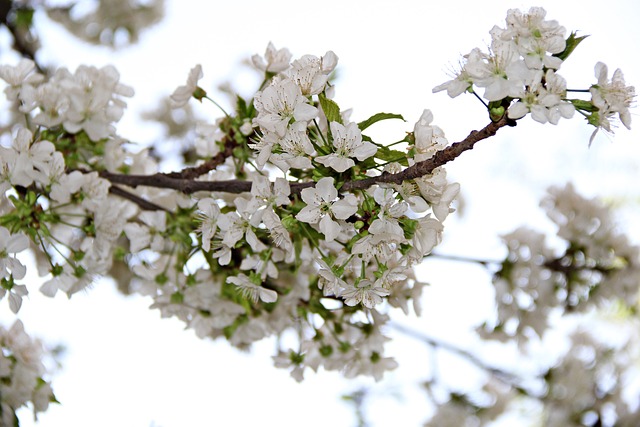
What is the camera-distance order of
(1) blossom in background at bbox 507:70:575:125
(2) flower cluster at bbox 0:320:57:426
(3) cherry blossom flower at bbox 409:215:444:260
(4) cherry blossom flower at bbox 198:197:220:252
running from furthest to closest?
1. (2) flower cluster at bbox 0:320:57:426
2. (4) cherry blossom flower at bbox 198:197:220:252
3. (3) cherry blossom flower at bbox 409:215:444:260
4. (1) blossom in background at bbox 507:70:575:125

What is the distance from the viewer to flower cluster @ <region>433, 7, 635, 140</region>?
82 cm

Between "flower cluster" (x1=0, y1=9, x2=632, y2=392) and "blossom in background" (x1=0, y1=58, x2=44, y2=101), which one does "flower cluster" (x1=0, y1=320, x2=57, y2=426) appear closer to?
"flower cluster" (x1=0, y1=9, x2=632, y2=392)

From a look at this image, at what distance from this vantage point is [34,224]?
116 centimetres

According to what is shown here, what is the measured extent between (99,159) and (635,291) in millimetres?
1430

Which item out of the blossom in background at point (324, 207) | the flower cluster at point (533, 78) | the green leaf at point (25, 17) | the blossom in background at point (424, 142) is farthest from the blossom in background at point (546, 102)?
the green leaf at point (25, 17)

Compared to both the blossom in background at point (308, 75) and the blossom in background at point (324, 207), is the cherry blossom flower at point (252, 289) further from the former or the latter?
the blossom in background at point (308, 75)

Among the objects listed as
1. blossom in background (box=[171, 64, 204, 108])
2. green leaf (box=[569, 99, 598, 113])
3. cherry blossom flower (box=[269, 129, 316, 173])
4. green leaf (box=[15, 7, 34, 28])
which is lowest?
cherry blossom flower (box=[269, 129, 316, 173])

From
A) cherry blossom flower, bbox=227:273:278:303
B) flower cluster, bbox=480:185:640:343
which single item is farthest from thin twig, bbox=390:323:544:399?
cherry blossom flower, bbox=227:273:278:303

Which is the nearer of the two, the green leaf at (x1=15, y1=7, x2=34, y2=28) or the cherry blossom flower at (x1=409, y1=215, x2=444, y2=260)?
the cherry blossom flower at (x1=409, y1=215, x2=444, y2=260)

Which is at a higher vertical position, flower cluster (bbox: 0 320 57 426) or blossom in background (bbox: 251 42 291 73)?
blossom in background (bbox: 251 42 291 73)

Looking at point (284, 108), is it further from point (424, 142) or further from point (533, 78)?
point (533, 78)

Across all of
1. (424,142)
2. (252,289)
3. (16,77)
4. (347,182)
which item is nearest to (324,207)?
(347,182)

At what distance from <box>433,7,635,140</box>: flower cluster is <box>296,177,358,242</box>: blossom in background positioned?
7.1 inches

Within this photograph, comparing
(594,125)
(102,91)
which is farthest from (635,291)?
(102,91)
